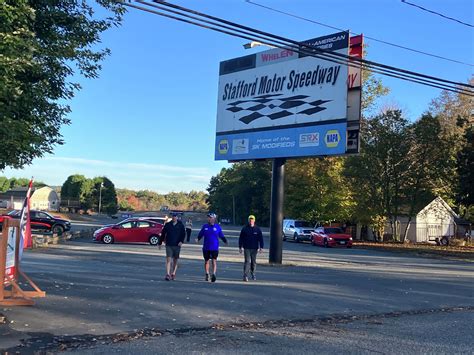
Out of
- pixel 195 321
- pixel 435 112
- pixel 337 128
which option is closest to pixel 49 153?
pixel 195 321

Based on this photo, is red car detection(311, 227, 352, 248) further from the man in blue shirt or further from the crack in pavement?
the crack in pavement

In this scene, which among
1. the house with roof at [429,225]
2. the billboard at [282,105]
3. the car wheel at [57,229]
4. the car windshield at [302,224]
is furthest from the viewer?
the house with roof at [429,225]

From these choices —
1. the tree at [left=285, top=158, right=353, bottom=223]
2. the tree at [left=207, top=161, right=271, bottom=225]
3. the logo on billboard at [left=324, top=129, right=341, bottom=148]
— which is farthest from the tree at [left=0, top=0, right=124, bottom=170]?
the tree at [left=207, top=161, right=271, bottom=225]

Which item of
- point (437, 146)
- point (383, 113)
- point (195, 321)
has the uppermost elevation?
point (383, 113)

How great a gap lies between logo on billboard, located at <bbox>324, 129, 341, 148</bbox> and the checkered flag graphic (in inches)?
41.8

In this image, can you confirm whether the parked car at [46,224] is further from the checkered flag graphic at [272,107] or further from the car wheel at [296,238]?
the car wheel at [296,238]

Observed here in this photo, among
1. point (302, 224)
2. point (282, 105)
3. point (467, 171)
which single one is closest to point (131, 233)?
point (282, 105)

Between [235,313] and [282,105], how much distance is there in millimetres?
13938

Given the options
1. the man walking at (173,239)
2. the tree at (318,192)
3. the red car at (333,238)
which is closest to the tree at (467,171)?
the red car at (333,238)

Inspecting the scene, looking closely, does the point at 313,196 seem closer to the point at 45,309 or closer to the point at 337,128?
the point at 337,128

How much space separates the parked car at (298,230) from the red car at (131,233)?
1742cm

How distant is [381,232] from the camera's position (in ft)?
161

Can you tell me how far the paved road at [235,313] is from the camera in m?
7.22

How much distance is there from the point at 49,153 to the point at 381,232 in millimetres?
43761
